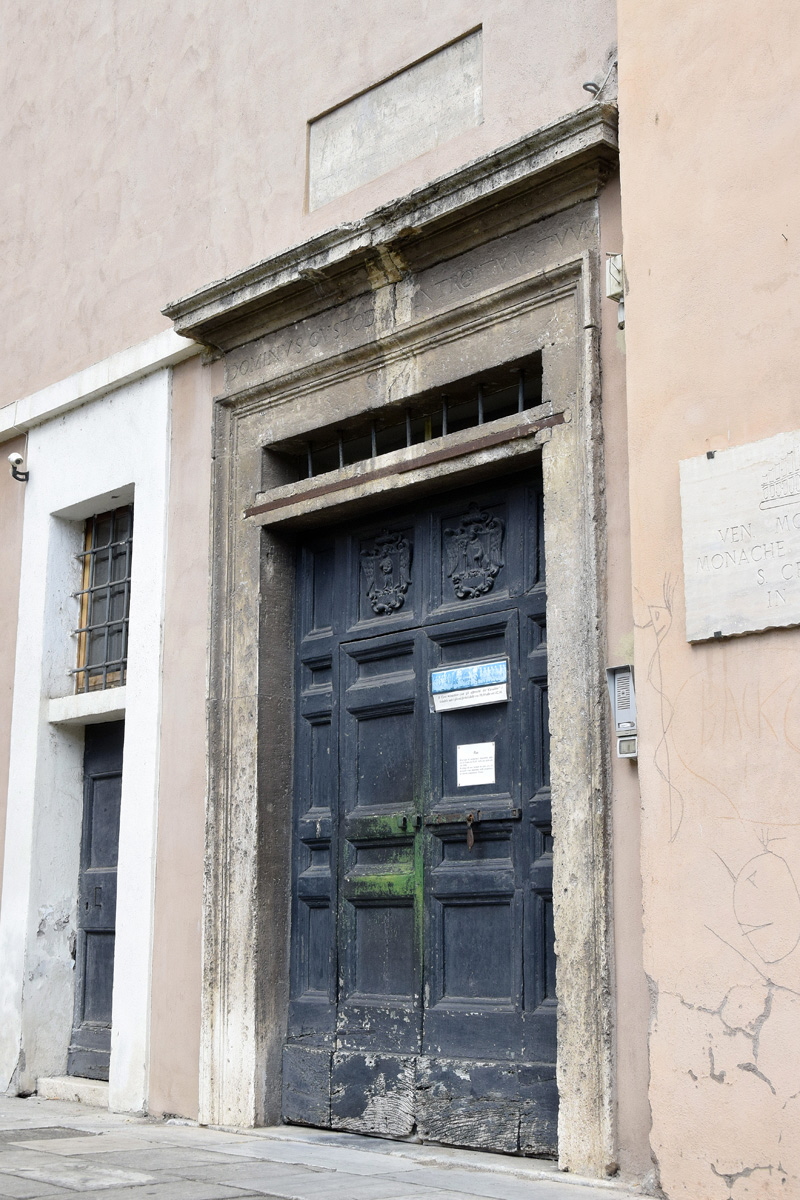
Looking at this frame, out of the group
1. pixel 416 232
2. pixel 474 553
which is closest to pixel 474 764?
pixel 474 553

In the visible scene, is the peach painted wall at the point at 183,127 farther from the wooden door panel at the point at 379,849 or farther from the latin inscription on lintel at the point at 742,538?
the wooden door panel at the point at 379,849

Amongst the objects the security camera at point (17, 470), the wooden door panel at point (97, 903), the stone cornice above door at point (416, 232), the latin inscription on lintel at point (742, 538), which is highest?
the stone cornice above door at point (416, 232)

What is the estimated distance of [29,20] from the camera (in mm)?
7895

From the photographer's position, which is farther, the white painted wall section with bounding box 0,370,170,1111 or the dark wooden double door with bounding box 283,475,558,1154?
the white painted wall section with bounding box 0,370,170,1111

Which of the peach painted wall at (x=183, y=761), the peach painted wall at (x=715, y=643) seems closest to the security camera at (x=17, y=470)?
the peach painted wall at (x=183, y=761)

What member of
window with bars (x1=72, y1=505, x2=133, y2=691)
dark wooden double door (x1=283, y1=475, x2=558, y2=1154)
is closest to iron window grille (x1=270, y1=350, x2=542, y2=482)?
dark wooden double door (x1=283, y1=475, x2=558, y2=1154)

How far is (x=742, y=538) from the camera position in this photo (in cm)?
386

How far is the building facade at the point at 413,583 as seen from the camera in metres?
3.91

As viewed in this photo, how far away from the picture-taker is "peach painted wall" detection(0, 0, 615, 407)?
521 centimetres

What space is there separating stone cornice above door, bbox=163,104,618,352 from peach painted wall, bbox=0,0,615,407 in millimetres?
290

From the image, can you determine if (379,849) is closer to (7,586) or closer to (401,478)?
(401,478)

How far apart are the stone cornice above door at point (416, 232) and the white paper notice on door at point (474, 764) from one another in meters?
1.82

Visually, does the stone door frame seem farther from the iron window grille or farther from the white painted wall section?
the white painted wall section

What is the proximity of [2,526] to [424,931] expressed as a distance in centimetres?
360
